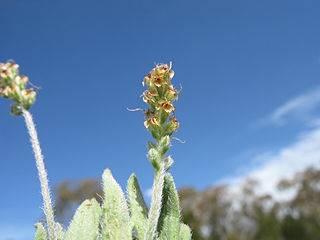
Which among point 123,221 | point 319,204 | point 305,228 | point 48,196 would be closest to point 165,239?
point 123,221

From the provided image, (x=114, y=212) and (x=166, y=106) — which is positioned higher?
(x=166, y=106)

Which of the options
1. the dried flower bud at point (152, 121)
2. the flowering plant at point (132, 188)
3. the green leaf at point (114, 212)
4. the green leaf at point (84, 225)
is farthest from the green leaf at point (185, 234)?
the dried flower bud at point (152, 121)

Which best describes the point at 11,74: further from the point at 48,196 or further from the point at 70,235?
the point at 70,235

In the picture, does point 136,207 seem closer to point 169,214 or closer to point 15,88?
point 169,214

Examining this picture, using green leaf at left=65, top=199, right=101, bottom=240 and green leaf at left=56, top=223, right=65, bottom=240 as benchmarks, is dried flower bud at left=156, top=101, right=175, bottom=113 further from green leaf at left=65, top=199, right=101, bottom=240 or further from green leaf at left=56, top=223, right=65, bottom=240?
green leaf at left=56, top=223, right=65, bottom=240

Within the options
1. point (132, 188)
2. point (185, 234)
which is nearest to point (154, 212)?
point (132, 188)

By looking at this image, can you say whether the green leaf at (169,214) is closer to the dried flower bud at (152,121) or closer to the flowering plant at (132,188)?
the flowering plant at (132,188)
